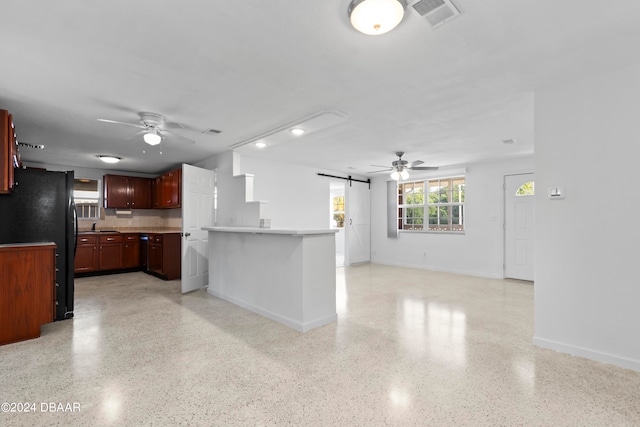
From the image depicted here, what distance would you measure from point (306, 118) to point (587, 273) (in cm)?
309

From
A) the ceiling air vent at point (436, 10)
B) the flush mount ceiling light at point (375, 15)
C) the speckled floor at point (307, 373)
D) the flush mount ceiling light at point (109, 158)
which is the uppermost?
the ceiling air vent at point (436, 10)

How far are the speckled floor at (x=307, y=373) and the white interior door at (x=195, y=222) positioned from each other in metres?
1.13

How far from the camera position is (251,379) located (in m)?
2.23

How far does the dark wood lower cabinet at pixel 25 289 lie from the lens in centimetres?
287

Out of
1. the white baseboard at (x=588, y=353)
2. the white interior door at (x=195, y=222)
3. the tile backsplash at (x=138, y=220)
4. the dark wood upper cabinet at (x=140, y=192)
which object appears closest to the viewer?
the white baseboard at (x=588, y=353)

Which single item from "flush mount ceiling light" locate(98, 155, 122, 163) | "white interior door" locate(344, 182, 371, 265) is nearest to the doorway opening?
"white interior door" locate(344, 182, 371, 265)

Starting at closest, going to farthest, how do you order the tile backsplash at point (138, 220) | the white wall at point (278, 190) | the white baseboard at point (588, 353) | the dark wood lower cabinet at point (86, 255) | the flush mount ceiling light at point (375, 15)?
the flush mount ceiling light at point (375, 15) → the white baseboard at point (588, 353) → the white wall at point (278, 190) → the dark wood lower cabinet at point (86, 255) → the tile backsplash at point (138, 220)

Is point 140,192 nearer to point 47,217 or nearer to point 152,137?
point 47,217

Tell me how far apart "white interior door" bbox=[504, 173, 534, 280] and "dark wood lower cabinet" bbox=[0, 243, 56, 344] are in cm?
710

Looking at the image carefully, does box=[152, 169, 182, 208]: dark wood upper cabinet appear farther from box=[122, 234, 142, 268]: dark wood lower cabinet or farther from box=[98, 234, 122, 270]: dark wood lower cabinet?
box=[98, 234, 122, 270]: dark wood lower cabinet

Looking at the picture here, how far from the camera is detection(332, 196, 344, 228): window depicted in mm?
9713

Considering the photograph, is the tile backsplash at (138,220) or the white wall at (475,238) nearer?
the white wall at (475,238)

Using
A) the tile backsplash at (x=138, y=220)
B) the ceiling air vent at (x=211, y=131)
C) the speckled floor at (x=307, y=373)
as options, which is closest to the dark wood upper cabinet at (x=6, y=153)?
the speckled floor at (x=307, y=373)

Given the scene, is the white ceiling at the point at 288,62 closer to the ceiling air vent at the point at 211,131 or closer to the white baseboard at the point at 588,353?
the ceiling air vent at the point at 211,131
